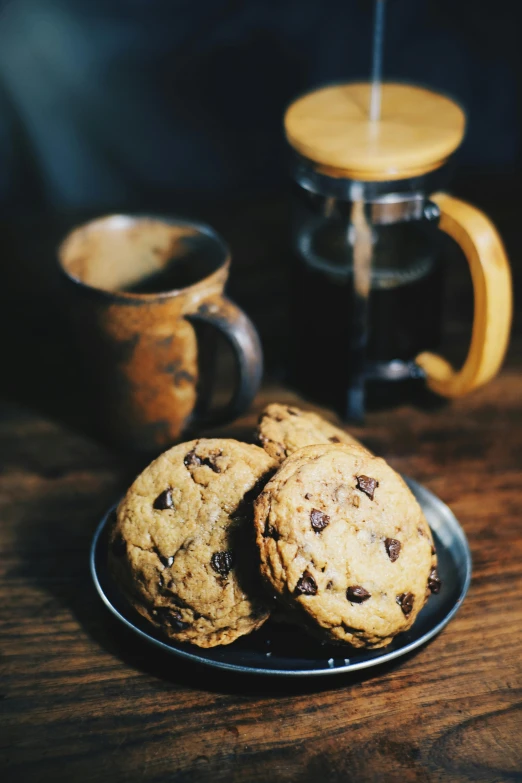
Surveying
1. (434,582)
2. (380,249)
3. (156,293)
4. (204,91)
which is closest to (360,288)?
(380,249)

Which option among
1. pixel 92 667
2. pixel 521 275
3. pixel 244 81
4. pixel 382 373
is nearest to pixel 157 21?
pixel 244 81

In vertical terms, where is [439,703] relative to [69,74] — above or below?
below

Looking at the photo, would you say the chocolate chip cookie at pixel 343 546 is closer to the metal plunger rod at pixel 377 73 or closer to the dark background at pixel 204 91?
the metal plunger rod at pixel 377 73

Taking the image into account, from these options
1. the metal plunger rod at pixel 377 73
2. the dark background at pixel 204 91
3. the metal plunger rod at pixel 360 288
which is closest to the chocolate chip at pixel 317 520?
the metal plunger rod at pixel 360 288

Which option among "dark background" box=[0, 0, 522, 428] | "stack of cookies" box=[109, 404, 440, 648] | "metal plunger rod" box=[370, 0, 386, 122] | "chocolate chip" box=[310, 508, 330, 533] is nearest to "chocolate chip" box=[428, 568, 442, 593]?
"stack of cookies" box=[109, 404, 440, 648]

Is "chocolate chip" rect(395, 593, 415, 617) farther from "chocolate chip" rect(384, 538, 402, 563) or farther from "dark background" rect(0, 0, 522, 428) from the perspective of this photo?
"dark background" rect(0, 0, 522, 428)

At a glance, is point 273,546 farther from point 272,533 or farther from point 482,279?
point 482,279

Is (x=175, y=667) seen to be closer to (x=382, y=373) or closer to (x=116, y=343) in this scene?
(x=116, y=343)
